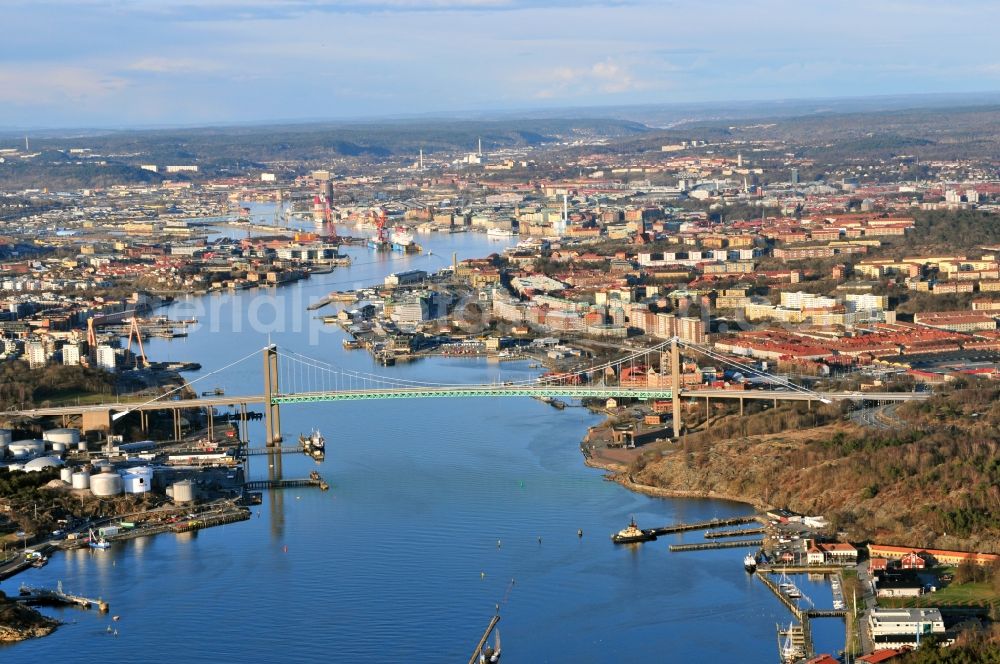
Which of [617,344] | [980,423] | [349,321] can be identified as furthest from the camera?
[349,321]

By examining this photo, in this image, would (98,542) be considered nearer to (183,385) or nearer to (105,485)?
(105,485)

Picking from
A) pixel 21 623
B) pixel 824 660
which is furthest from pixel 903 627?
pixel 21 623

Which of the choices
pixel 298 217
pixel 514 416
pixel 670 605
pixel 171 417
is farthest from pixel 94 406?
pixel 298 217

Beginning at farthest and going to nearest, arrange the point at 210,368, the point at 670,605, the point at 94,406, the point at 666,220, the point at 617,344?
1. the point at 666,220
2. the point at 617,344
3. the point at 210,368
4. the point at 94,406
5. the point at 670,605

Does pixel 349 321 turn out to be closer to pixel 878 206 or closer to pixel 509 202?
pixel 878 206

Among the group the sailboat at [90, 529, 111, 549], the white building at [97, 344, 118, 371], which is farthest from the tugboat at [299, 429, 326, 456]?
the white building at [97, 344, 118, 371]

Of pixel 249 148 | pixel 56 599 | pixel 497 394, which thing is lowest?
pixel 249 148
